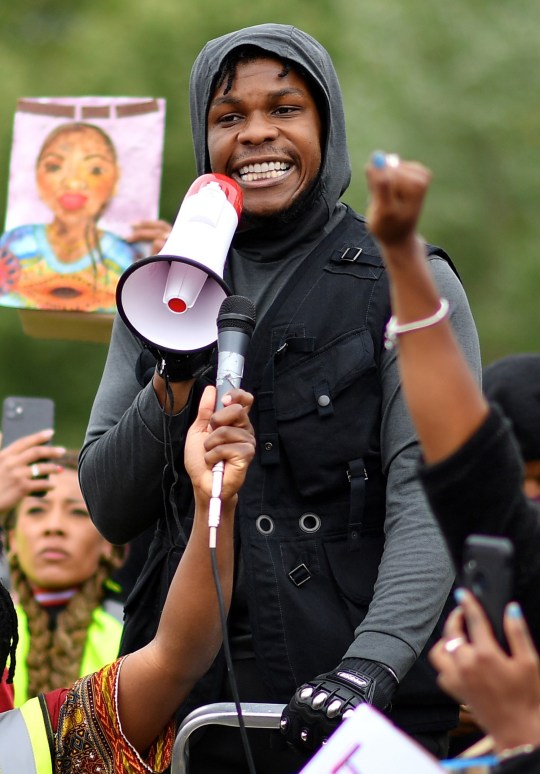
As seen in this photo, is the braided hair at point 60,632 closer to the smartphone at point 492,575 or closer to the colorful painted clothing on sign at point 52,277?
the colorful painted clothing on sign at point 52,277

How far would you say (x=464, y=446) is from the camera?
2053mm

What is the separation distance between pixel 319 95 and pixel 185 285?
633 mm

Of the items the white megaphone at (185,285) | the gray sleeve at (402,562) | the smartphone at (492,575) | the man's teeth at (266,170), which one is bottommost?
the smartphone at (492,575)

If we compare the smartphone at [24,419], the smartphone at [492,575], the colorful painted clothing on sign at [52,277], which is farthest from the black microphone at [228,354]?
the smartphone at [24,419]

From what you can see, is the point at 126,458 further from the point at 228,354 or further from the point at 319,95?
the point at 319,95

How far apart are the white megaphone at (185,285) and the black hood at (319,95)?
0.25 m

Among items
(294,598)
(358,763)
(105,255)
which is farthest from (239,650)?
(105,255)

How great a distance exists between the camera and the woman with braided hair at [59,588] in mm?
5332

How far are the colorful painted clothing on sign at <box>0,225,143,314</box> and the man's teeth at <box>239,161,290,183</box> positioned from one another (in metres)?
1.32

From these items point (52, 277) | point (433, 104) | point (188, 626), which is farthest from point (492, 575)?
point (433, 104)

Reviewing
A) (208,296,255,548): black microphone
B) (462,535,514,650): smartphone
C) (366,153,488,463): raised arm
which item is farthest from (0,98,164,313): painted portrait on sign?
(462,535,514,650): smartphone

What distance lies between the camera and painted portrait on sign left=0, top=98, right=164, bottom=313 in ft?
15.3

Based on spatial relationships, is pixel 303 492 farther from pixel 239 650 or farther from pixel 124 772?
pixel 124 772

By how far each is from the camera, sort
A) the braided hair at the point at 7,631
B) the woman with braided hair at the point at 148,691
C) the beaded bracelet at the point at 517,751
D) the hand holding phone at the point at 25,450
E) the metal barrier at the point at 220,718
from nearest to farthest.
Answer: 1. the beaded bracelet at the point at 517,751
2. the metal barrier at the point at 220,718
3. the woman with braided hair at the point at 148,691
4. the braided hair at the point at 7,631
5. the hand holding phone at the point at 25,450
